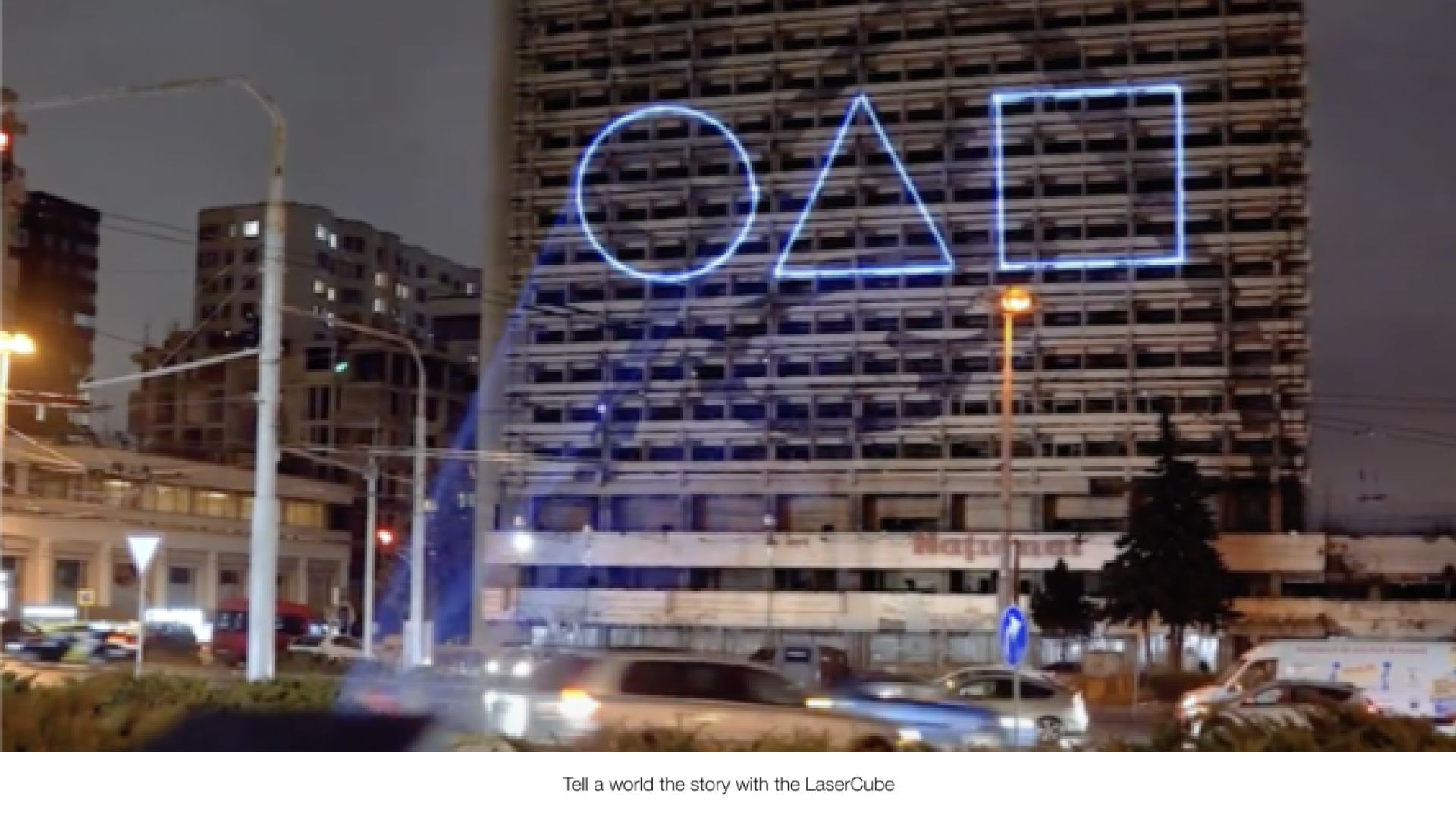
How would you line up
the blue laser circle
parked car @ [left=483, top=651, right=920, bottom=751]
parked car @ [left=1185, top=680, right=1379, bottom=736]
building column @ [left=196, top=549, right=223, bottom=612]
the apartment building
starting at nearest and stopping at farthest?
parked car @ [left=483, top=651, right=920, bottom=751] < parked car @ [left=1185, top=680, right=1379, bottom=736] < the apartment building < building column @ [left=196, top=549, right=223, bottom=612] < the blue laser circle

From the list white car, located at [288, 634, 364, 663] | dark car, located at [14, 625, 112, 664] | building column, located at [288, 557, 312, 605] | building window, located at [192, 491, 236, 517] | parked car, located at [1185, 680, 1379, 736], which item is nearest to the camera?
parked car, located at [1185, 680, 1379, 736]

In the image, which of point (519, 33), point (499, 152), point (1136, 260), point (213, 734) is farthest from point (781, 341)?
point (213, 734)

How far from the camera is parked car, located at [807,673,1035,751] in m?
6.91

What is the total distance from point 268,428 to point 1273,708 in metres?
5.11

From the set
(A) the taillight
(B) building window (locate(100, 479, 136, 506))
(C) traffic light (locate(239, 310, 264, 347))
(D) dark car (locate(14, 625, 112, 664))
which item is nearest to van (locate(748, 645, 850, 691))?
(A) the taillight

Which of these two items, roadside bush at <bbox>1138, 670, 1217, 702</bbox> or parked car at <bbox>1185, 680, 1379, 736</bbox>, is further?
roadside bush at <bbox>1138, 670, 1217, 702</bbox>

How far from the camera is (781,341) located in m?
28.0

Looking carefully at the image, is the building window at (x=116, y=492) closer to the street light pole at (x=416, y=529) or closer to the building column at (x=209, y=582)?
the building column at (x=209, y=582)

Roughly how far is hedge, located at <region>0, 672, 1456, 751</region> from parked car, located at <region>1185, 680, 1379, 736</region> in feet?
Answer: 0.29

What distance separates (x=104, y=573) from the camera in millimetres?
14953

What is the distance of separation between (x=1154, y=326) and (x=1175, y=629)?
6.30 metres

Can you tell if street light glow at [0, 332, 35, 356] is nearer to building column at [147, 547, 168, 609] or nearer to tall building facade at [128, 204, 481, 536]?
tall building facade at [128, 204, 481, 536]

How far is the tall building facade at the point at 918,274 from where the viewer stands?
23250 millimetres

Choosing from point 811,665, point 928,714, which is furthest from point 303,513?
point 928,714
